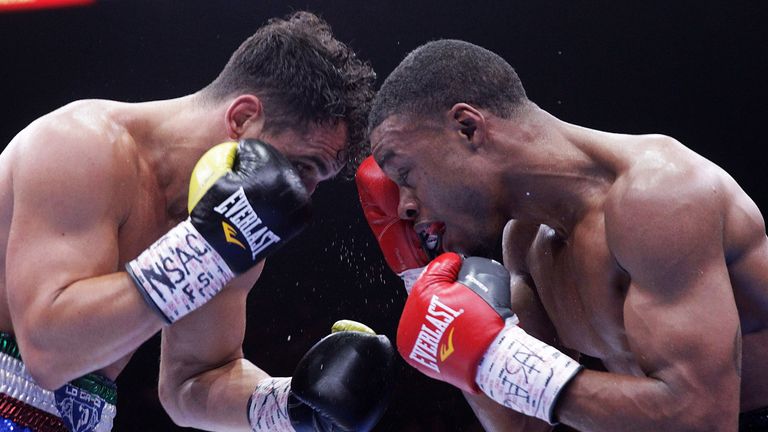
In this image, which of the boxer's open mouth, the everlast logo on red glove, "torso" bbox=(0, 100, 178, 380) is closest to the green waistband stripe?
"torso" bbox=(0, 100, 178, 380)

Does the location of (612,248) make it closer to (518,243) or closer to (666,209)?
(666,209)

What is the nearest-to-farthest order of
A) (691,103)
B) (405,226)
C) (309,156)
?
(309,156)
(405,226)
(691,103)

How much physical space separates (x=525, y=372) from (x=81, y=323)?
99 centimetres

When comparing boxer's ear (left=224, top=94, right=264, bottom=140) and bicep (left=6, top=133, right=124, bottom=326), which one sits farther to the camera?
boxer's ear (left=224, top=94, right=264, bottom=140)

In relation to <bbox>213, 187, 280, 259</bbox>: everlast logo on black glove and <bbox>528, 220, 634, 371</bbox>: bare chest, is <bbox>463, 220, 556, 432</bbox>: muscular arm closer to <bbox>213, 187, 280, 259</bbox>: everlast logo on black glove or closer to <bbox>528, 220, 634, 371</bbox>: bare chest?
<bbox>528, 220, 634, 371</bbox>: bare chest

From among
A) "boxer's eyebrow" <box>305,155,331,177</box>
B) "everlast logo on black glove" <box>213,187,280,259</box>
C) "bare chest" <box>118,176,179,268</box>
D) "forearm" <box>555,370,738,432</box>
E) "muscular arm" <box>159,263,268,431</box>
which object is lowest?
"muscular arm" <box>159,263,268,431</box>

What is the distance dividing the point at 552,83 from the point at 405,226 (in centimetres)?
204

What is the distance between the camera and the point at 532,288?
265cm

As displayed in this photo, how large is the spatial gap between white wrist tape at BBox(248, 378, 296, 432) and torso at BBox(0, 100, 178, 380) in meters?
0.42

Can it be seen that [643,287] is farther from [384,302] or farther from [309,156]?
[384,302]

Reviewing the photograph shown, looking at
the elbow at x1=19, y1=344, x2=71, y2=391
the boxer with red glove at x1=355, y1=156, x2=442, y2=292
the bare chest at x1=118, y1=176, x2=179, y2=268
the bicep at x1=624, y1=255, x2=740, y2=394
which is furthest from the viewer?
the boxer with red glove at x1=355, y1=156, x2=442, y2=292

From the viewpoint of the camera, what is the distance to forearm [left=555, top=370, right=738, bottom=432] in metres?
1.90

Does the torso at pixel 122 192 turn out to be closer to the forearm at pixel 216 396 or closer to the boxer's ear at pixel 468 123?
the forearm at pixel 216 396

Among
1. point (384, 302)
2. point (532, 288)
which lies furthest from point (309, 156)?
point (384, 302)
